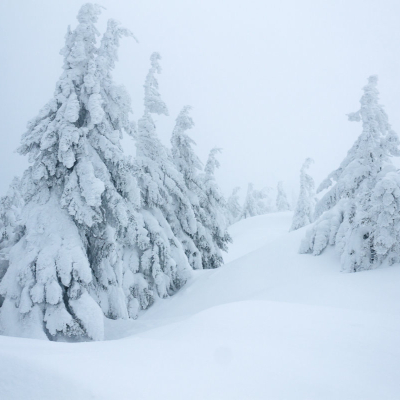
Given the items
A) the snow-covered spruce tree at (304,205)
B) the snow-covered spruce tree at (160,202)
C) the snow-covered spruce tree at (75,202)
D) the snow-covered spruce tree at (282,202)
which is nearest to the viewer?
the snow-covered spruce tree at (75,202)

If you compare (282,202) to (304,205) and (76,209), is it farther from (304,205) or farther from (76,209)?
(76,209)

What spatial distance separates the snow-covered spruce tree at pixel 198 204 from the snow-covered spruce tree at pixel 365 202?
20.5 feet

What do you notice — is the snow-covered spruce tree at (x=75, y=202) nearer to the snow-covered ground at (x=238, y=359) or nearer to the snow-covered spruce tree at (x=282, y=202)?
the snow-covered ground at (x=238, y=359)

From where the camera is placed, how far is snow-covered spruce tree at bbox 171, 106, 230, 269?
57.7 feet

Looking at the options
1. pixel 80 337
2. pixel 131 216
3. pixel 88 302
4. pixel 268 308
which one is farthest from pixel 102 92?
pixel 268 308

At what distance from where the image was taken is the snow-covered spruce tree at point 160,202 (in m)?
13.9

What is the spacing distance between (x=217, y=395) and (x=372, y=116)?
37.8ft

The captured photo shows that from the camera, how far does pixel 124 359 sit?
143 inches

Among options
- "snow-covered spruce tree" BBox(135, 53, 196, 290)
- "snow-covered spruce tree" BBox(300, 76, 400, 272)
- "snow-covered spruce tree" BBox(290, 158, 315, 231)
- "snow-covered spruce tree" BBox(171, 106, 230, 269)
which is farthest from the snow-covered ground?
"snow-covered spruce tree" BBox(290, 158, 315, 231)

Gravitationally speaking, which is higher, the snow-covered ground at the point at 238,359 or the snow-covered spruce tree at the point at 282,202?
the snow-covered spruce tree at the point at 282,202

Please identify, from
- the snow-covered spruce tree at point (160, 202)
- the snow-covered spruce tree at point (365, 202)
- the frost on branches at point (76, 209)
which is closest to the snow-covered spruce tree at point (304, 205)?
the snow-covered spruce tree at point (160, 202)

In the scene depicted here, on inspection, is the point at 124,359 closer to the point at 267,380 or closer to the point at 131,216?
the point at 267,380

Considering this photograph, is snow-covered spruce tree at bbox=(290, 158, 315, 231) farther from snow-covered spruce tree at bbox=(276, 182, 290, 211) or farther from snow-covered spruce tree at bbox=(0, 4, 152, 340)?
snow-covered spruce tree at bbox=(0, 4, 152, 340)

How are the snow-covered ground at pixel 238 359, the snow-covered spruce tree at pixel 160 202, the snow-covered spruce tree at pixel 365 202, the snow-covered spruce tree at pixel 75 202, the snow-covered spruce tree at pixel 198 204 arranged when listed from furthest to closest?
the snow-covered spruce tree at pixel 198 204
the snow-covered spruce tree at pixel 160 202
the snow-covered spruce tree at pixel 365 202
the snow-covered spruce tree at pixel 75 202
the snow-covered ground at pixel 238 359
